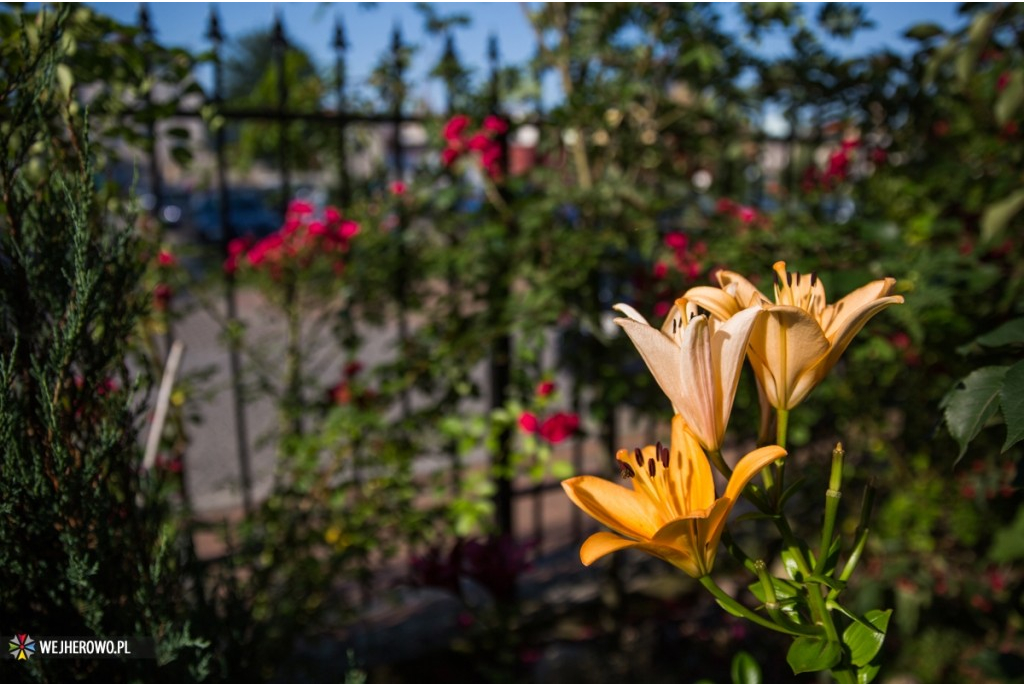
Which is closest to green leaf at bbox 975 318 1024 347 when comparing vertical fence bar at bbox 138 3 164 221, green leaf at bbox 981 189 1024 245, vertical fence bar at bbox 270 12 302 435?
green leaf at bbox 981 189 1024 245

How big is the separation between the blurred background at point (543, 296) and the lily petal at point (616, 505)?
2.92 feet

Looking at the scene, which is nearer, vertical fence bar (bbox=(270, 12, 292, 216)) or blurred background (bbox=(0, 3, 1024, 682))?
blurred background (bbox=(0, 3, 1024, 682))

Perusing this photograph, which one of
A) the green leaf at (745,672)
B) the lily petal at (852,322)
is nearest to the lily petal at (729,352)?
the lily petal at (852,322)

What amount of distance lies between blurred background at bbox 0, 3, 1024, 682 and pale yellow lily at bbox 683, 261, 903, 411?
2.42 feet

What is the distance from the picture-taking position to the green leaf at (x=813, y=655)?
747 millimetres

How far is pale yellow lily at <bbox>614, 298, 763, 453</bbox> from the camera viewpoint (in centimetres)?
75

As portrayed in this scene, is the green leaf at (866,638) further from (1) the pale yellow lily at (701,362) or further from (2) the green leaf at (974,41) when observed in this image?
(2) the green leaf at (974,41)

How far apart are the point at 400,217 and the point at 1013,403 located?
1995 millimetres

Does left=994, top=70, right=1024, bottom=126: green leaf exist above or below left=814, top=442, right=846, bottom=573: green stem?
above

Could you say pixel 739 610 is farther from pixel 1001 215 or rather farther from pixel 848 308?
pixel 1001 215

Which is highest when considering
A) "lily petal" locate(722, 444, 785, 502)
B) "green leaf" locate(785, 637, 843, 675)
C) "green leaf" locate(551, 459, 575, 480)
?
"lily petal" locate(722, 444, 785, 502)

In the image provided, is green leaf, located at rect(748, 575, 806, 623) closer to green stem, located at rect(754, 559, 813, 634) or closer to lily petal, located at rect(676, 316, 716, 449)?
green stem, located at rect(754, 559, 813, 634)

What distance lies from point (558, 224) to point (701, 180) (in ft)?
3.86

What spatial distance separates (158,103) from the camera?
203 cm
